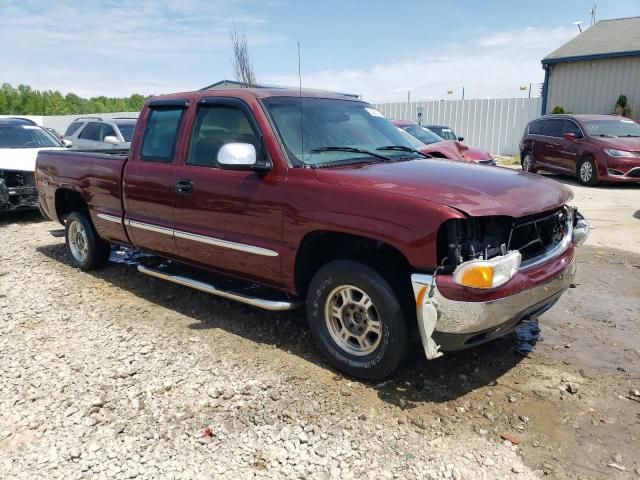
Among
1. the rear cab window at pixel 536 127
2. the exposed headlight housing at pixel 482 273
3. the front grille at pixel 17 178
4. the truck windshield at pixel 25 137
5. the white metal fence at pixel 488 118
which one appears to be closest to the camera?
the exposed headlight housing at pixel 482 273

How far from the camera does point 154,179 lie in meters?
4.86

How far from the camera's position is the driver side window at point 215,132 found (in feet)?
14.1

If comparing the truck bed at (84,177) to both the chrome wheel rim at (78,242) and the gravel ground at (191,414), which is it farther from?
the gravel ground at (191,414)

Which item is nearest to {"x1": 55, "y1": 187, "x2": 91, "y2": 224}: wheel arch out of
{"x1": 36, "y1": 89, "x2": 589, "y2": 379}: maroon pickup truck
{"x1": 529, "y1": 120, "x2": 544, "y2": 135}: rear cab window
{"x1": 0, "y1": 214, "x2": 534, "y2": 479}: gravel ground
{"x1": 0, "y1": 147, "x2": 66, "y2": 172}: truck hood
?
{"x1": 36, "y1": 89, "x2": 589, "y2": 379}: maroon pickup truck

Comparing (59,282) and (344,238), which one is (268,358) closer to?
(344,238)

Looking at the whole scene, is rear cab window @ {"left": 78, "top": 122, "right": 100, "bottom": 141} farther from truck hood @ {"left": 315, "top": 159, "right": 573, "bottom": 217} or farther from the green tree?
the green tree

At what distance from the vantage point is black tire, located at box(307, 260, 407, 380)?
135 inches

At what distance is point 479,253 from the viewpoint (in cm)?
321

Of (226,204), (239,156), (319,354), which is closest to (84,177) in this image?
(226,204)

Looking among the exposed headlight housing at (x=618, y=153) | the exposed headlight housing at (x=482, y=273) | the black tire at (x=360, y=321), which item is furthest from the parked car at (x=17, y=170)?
the exposed headlight housing at (x=618, y=153)

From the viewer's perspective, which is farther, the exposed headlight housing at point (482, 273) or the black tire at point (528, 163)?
the black tire at point (528, 163)

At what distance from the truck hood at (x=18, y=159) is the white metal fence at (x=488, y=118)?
56.6 feet

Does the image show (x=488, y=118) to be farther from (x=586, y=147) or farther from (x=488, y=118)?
(x=586, y=147)

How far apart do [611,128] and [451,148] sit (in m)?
5.99
